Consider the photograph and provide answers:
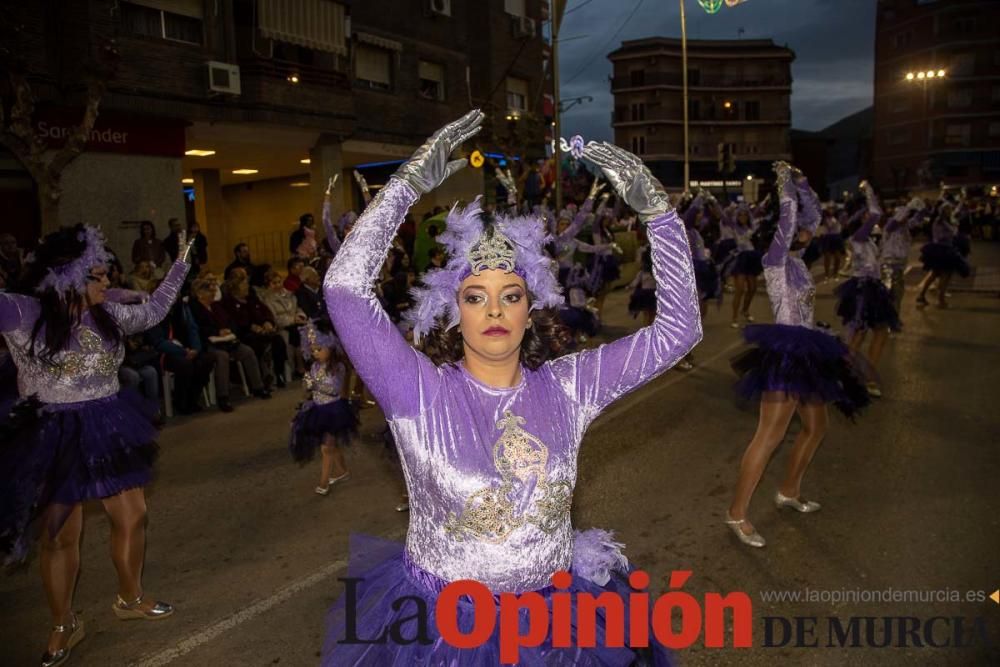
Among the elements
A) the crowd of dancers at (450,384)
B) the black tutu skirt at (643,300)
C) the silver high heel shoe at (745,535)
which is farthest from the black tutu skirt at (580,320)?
the silver high heel shoe at (745,535)

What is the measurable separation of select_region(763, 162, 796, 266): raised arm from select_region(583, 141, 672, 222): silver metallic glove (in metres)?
3.80

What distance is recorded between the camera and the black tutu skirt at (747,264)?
1431cm

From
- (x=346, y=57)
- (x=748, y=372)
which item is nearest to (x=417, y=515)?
(x=748, y=372)

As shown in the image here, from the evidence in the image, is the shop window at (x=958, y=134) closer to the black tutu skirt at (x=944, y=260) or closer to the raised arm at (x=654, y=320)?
the black tutu skirt at (x=944, y=260)

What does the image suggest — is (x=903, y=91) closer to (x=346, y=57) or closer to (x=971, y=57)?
(x=971, y=57)

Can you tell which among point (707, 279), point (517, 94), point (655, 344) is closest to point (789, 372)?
point (655, 344)

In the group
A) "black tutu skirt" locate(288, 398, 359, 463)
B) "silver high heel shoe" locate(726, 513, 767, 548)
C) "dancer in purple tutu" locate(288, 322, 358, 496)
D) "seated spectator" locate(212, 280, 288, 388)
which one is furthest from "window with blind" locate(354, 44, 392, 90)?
"silver high heel shoe" locate(726, 513, 767, 548)

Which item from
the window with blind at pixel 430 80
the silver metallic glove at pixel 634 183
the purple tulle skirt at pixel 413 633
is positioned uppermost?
the window with blind at pixel 430 80

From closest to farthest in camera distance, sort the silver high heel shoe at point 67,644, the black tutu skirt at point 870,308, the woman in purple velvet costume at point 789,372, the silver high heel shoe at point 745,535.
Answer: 1. the silver high heel shoe at point 67,644
2. the silver high heel shoe at point 745,535
3. the woman in purple velvet costume at point 789,372
4. the black tutu skirt at point 870,308

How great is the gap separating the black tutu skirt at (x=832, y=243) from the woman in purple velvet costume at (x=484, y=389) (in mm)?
18838

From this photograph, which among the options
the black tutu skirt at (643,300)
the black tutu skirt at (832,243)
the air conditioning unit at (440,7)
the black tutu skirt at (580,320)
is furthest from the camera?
the air conditioning unit at (440,7)

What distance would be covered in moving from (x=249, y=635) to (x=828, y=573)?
3.69 metres

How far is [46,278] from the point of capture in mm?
4363

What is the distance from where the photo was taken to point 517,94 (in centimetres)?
2952
